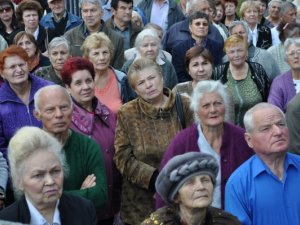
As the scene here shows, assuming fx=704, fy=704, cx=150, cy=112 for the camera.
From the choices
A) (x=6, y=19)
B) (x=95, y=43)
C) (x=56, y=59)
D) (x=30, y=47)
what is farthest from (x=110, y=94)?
(x=6, y=19)

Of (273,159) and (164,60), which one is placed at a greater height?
(164,60)

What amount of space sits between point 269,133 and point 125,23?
5.45m

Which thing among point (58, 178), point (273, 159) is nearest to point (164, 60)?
point (273, 159)

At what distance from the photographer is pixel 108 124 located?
20.7 feet

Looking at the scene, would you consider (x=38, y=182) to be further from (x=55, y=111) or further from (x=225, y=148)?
(x=225, y=148)

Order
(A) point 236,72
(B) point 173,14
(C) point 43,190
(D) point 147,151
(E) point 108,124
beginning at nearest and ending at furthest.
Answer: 1. (C) point 43,190
2. (D) point 147,151
3. (E) point 108,124
4. (A) point 236,72
5. (B) point 173,14

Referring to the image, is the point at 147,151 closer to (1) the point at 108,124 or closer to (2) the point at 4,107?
(1) the point at 108,124

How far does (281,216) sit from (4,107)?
2809 mm

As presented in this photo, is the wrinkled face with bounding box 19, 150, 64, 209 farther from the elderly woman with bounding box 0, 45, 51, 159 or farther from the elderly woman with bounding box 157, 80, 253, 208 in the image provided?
the elderly woman with bounding box 0, 45, 51, 159

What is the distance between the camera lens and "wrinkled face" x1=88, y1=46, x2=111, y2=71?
7.51m

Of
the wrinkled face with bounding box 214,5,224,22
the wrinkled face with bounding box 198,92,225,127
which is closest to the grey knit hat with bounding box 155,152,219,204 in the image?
the wrinkled face with bounding box 198,92,225,127

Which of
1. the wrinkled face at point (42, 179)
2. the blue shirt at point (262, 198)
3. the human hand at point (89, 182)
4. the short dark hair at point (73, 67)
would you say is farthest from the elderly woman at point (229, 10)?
the wrinkled face at point (42, 179)

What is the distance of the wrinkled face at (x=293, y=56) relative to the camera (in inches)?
311

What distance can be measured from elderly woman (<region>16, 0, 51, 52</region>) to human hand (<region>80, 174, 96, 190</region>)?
4.88m
